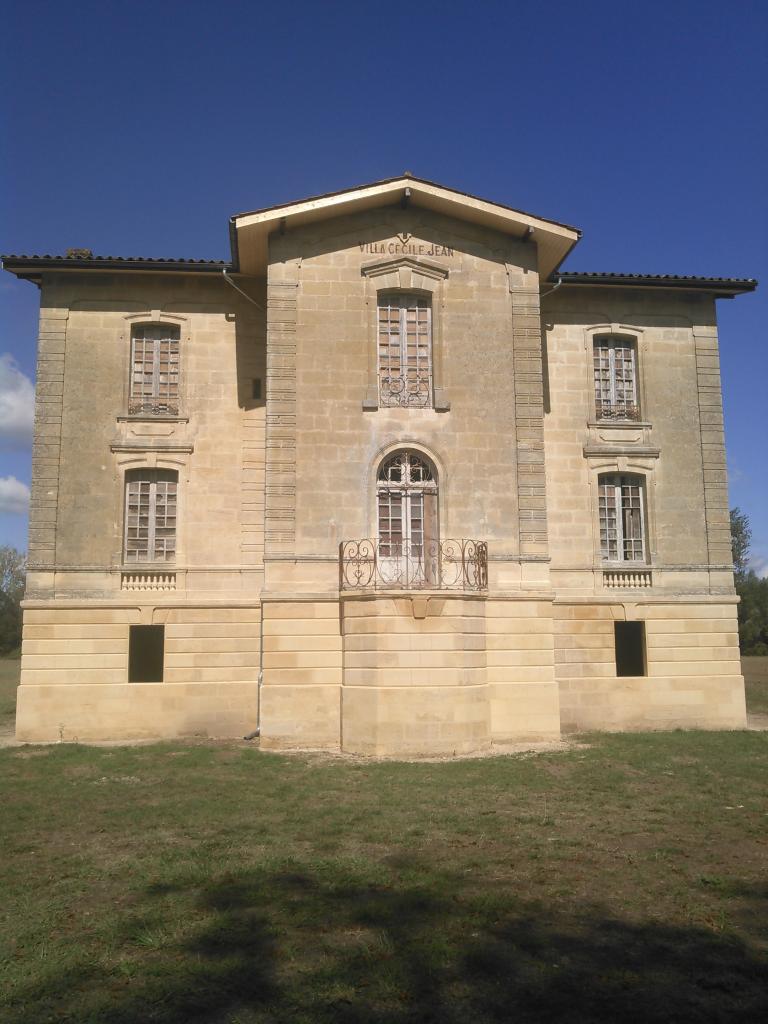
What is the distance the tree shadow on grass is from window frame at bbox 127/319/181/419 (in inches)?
548

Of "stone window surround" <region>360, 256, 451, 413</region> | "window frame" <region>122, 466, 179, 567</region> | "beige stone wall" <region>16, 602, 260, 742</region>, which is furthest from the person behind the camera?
"window frame" <region>122, 466, 179, 567</region>

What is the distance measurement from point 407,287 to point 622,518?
7.54 m

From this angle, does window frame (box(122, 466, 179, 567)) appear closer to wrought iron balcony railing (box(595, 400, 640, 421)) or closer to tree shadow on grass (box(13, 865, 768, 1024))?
wrought iron balcony railing (box(595, 400, 640, 421))

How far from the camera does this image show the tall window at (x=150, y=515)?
19172mm

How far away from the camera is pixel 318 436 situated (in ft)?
56.1

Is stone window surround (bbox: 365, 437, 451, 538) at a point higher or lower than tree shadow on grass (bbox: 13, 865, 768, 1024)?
higher

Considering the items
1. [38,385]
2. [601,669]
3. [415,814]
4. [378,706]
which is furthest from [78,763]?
[601,669]

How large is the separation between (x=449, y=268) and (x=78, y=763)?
40.5 ft

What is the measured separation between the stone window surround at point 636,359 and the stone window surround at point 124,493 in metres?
9.75

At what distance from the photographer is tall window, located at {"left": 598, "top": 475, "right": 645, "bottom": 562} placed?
787 inches

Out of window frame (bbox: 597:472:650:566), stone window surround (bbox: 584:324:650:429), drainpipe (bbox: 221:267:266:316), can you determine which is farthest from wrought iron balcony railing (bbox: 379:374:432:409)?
window frame (bbox: 597:472:650:566)

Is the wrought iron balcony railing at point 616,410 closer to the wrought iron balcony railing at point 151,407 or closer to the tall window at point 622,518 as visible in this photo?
the tall window at point 622,518

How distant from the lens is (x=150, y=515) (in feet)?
63.2

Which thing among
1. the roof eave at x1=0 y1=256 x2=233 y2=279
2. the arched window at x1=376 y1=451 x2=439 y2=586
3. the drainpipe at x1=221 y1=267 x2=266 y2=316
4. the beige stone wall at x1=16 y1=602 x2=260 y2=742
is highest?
the roof eave at x1=0 y1=256 x2=233 y2=279
